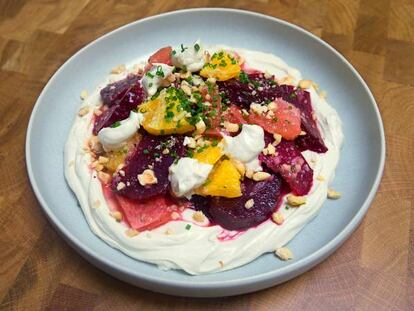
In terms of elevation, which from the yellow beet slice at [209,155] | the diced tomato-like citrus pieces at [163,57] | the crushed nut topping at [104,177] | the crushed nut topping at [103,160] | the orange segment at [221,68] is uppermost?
the orange segment at [221,68]

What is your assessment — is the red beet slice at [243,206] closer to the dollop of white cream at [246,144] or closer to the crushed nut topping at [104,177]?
the dollop of white cream at [246,144]

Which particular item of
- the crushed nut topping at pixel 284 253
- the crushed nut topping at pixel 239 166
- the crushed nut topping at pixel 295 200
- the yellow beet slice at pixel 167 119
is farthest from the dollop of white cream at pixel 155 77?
the crushed nut topping at pixel 284 253

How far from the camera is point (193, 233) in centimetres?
213

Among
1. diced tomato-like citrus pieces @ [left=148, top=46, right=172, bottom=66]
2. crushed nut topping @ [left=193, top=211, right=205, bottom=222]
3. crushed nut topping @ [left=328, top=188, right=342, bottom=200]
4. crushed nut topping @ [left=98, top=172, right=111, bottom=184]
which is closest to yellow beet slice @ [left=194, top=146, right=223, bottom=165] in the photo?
crushed nut topping @ [left=193, top=211, right=205, bottom=222]

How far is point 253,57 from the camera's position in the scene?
2932 millimetres

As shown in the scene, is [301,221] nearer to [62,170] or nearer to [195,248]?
[195,248]

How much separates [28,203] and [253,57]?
5.35 feet

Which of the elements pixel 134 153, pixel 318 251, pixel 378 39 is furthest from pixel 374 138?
pixel 134 153

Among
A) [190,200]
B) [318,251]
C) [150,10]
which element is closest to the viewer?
[318,251]

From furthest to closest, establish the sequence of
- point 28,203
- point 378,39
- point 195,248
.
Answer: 1. point 378,39
2. point 28,203
3. point 195,248

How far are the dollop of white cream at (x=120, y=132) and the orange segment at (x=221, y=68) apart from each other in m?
0.50

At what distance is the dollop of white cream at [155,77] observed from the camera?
247 centimetres

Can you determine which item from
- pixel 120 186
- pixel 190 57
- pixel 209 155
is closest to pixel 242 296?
pixel 209 155

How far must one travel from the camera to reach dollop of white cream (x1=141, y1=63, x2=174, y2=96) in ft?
8.12
